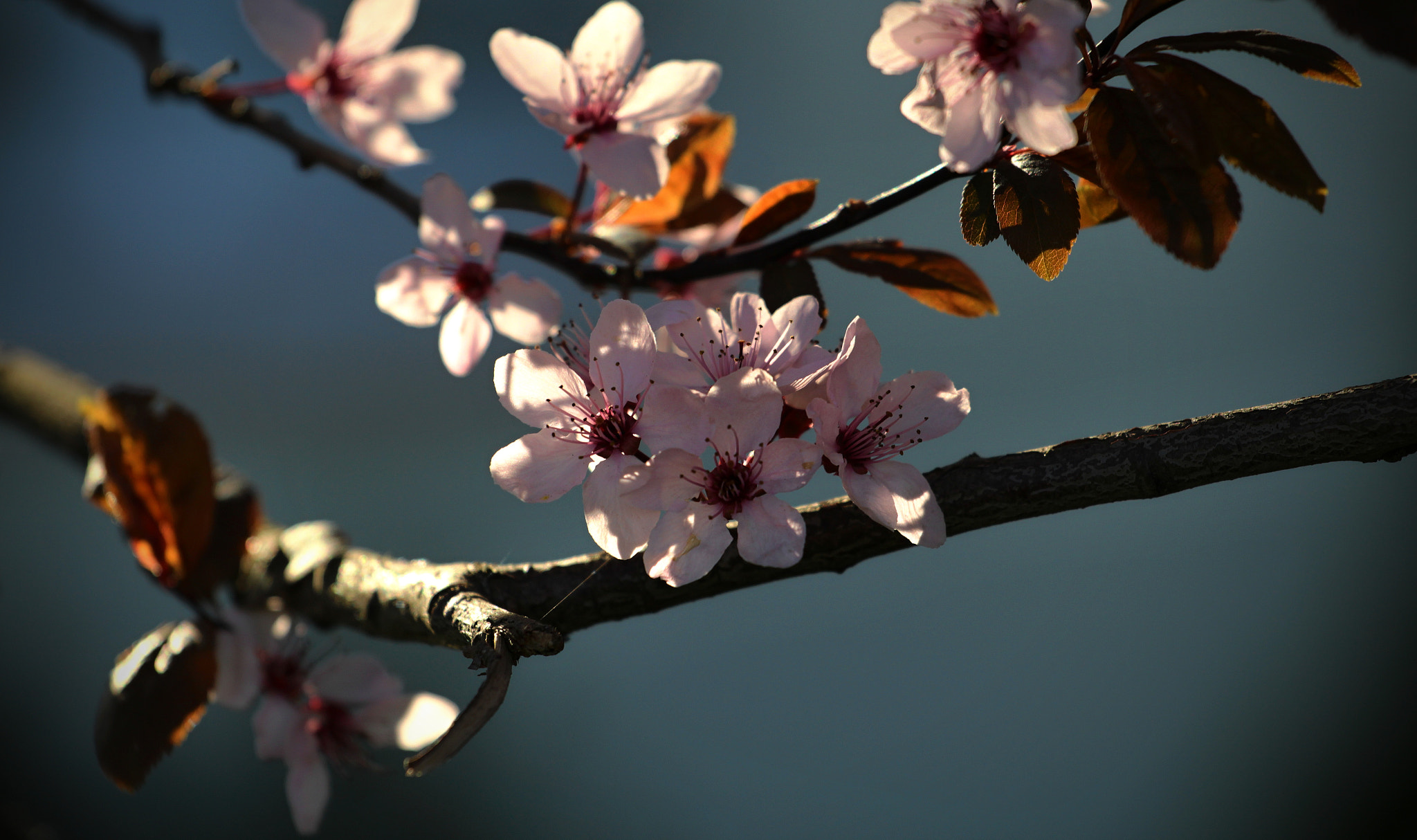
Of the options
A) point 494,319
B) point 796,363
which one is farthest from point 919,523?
point 494,319

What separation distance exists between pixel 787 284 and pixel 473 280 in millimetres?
242

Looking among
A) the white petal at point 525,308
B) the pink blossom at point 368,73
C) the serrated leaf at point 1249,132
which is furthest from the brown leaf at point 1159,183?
the pink blossom at point 368,73

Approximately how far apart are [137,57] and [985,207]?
72cm

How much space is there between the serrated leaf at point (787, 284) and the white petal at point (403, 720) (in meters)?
0.40

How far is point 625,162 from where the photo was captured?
0.55 metres

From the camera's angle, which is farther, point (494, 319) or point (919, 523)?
point (494, 319)

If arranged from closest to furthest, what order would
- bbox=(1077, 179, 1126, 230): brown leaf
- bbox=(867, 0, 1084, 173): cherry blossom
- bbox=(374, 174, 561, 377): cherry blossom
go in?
bbox=(867, 0, 1084, 173): cherry blossom
bbox=(1077, 179, 1126, 230): brown leaf
bbox=(374, 174, 561, 377): cherry blossom

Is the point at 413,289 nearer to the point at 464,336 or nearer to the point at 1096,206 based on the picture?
the point at 464,336

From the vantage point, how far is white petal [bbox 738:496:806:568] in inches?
15.0

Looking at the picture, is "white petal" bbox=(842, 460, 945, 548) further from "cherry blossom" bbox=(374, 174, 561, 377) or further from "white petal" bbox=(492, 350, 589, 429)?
"cherry blossom" bbox=(374, 174, 561, 377)

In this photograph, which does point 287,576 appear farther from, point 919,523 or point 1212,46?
point 1212,46

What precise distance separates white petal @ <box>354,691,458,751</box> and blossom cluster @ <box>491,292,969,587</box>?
1.04 ft

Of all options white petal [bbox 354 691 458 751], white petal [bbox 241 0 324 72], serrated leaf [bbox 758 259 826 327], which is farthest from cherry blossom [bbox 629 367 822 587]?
white petal [bbox 241 0 324 72]

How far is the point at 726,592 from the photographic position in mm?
473
